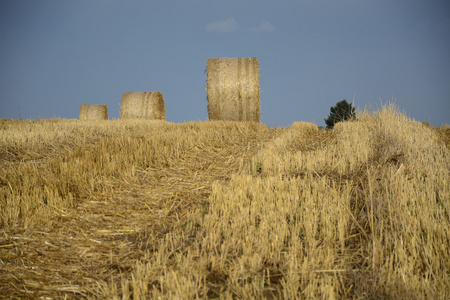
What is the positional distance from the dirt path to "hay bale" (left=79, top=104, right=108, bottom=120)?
55.4 ft

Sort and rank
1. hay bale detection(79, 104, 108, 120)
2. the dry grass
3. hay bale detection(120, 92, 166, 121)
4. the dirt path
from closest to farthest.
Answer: the dry grass, the dirt path, hay bale detection(120, 92, 166, 121), hay bale detection(79, 104, 108, 120)

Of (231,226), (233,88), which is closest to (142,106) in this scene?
(233,88)

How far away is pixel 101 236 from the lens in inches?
179

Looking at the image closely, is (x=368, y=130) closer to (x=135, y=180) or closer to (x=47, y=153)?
(x=135, y=180)

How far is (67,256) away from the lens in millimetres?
4004

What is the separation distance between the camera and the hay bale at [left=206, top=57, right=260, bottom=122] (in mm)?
15000

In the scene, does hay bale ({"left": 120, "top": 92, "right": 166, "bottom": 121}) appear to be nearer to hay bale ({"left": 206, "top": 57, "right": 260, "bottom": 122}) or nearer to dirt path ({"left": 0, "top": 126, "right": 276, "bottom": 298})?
hay bale ({"left": 206, "top": 57, "right": 260, "bottom": 122})

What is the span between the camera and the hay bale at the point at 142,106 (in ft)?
64.1

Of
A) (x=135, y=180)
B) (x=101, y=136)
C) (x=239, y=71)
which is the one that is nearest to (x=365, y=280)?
(x=135, y=180)

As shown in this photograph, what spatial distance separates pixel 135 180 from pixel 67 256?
266cm

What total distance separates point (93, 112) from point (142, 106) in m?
4.87

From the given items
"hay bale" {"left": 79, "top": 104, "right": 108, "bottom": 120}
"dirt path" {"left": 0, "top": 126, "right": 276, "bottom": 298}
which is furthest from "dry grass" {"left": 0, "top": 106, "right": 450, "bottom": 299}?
"hay bale" {"left": 79, "top": 104, "right": 108, "bottom": 120}

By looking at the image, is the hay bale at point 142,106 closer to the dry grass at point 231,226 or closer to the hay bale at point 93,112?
the hay bale at point 93,112

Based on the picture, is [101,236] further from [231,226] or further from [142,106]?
[142,106]
